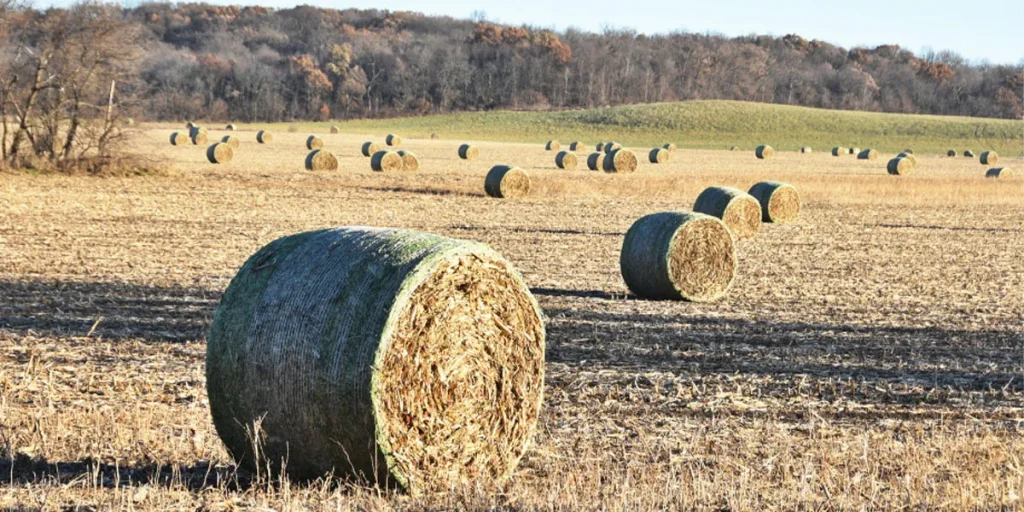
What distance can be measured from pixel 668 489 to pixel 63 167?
3054 centimetres

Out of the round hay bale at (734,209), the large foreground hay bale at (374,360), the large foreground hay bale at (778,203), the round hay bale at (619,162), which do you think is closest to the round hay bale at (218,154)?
the round hay bale at (619,162)

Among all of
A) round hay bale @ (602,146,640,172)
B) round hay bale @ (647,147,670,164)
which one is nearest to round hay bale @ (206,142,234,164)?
round hay bale @ (602,146,640,172)

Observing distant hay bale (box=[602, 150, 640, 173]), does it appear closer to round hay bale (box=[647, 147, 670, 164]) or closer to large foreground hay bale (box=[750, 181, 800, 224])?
round hay bale (box=[647, 147, 670, 164])

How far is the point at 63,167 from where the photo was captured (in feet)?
108

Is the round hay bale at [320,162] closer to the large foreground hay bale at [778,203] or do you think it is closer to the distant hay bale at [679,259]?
the large foreground hay bale at [778,203]

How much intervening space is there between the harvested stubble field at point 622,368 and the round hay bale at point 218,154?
16160 mm

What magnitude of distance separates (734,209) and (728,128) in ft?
243

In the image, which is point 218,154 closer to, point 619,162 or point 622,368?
point 619,162

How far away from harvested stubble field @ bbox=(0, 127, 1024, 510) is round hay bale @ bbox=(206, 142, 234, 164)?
16160 mm

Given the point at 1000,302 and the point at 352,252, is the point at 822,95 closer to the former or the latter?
the point at 1000,302

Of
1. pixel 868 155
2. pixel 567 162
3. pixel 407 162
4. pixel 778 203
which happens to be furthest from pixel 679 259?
pixel 868 155

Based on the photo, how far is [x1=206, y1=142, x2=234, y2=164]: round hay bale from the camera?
40.5 metres

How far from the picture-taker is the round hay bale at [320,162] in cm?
3791

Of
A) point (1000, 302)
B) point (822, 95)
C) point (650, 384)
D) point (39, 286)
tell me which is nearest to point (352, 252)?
point (650, 384)
